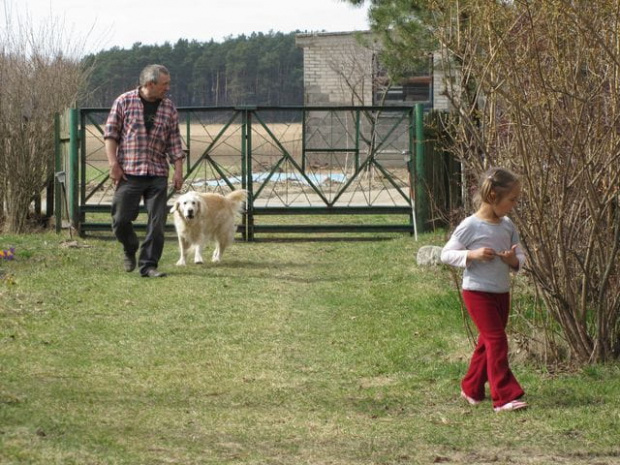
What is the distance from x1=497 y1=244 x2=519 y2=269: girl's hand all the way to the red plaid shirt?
Answer: 239 inches

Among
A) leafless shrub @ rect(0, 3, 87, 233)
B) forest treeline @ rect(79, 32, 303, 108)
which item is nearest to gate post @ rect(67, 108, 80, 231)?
leafless shrub @ rect(0, 3, 87, 233)

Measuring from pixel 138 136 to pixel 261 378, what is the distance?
491 cm

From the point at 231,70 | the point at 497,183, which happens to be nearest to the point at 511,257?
the point at 497,183

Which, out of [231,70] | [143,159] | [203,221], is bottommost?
[203,221]

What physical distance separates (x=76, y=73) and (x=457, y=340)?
1099 centimetres

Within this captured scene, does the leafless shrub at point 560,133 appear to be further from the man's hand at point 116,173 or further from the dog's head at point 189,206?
the dog's head at point 189,206

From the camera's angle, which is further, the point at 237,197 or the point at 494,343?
the point at 237,197

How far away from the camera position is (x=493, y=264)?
21.5 ft

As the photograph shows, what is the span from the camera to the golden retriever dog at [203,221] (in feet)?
43.8

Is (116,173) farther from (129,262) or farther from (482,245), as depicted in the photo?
(482,245)

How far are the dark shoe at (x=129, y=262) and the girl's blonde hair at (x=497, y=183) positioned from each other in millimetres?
6524

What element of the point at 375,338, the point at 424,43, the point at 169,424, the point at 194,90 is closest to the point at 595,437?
the point at 169,424

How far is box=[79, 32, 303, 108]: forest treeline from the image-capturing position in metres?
53.5

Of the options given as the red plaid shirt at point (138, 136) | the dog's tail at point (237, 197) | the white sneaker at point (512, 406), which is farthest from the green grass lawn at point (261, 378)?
the dog's tail at point (237, 197)
